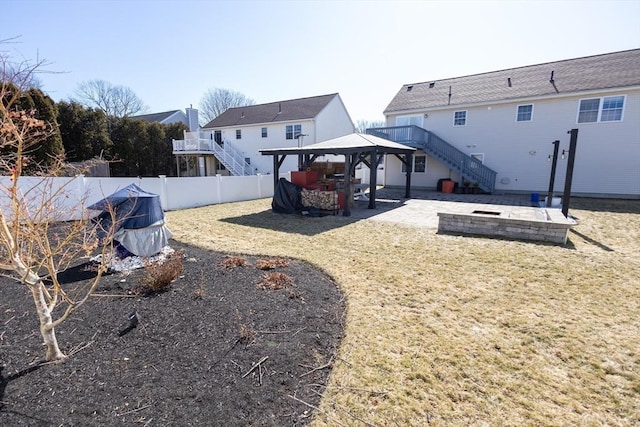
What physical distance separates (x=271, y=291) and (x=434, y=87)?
1913 centimetres

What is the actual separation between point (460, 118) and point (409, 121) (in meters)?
2.81

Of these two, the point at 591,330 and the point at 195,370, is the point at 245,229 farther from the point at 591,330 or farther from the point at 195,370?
the point at 591,330

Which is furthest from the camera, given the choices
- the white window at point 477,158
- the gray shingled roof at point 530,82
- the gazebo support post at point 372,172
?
the white window at point 477,158

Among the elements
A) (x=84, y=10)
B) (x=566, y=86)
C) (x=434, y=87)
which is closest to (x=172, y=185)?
(x=84, y=10)

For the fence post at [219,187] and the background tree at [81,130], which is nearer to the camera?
the fence post at [219,187]

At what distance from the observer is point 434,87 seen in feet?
62.1

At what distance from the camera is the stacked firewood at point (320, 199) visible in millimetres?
10328

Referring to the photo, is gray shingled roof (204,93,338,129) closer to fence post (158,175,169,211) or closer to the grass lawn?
fence post (158,175,169,211)

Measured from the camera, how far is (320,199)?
34.6ft

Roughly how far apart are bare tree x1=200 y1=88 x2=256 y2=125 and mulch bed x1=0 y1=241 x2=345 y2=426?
45.6 meters

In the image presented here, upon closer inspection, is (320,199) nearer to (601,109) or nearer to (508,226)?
(508,226)

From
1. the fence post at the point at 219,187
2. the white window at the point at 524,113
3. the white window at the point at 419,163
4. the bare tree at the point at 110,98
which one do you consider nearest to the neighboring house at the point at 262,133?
the white window at the point at 419,163

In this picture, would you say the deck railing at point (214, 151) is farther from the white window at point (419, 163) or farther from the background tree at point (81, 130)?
the white window at point (419, 163)

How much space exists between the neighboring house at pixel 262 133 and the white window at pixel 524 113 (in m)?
11.9
